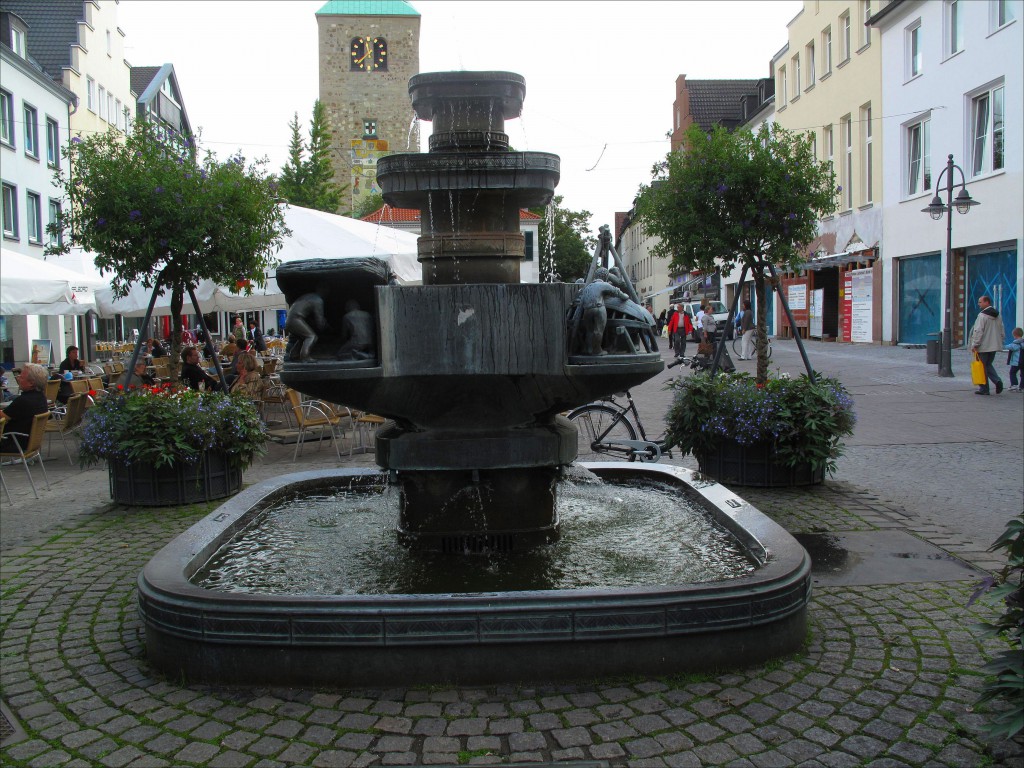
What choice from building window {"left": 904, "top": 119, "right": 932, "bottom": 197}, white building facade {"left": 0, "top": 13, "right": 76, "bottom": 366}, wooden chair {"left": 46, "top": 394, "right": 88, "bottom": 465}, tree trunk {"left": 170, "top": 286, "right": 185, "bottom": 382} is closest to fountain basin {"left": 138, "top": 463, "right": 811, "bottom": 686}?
tree trunk {"left": 170, "top": 286, "right": 185, "bottom": 382}

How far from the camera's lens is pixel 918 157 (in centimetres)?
2639

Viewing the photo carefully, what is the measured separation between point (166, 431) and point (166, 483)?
455 mm

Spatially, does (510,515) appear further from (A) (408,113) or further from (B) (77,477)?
(A) (408,113)

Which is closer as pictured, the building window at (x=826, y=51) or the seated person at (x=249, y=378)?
the seated person at (x=249, y=378)

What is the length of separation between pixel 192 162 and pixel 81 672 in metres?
6.77

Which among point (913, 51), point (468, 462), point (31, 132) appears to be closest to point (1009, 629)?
point (468, 462)

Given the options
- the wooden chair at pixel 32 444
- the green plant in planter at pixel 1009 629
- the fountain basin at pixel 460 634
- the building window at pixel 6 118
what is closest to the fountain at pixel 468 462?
the fountain basin at pixel 460 634

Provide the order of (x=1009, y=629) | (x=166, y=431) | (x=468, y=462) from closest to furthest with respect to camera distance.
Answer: (x=1009, y=629) → (x=468, y=462) → (x=166, y=431)

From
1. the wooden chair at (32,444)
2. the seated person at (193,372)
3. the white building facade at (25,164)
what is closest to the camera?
the wooden chair at (32,444)

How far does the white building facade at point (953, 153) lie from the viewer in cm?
2120

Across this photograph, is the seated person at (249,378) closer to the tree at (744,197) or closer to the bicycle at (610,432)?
the bicycle at (610,432)

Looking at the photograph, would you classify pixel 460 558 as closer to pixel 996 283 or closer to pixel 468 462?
pixel 468 462

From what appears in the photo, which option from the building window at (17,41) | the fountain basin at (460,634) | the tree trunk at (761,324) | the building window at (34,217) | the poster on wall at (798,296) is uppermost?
the building window at (17,41)

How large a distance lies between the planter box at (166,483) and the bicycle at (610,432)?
352 centimetres
